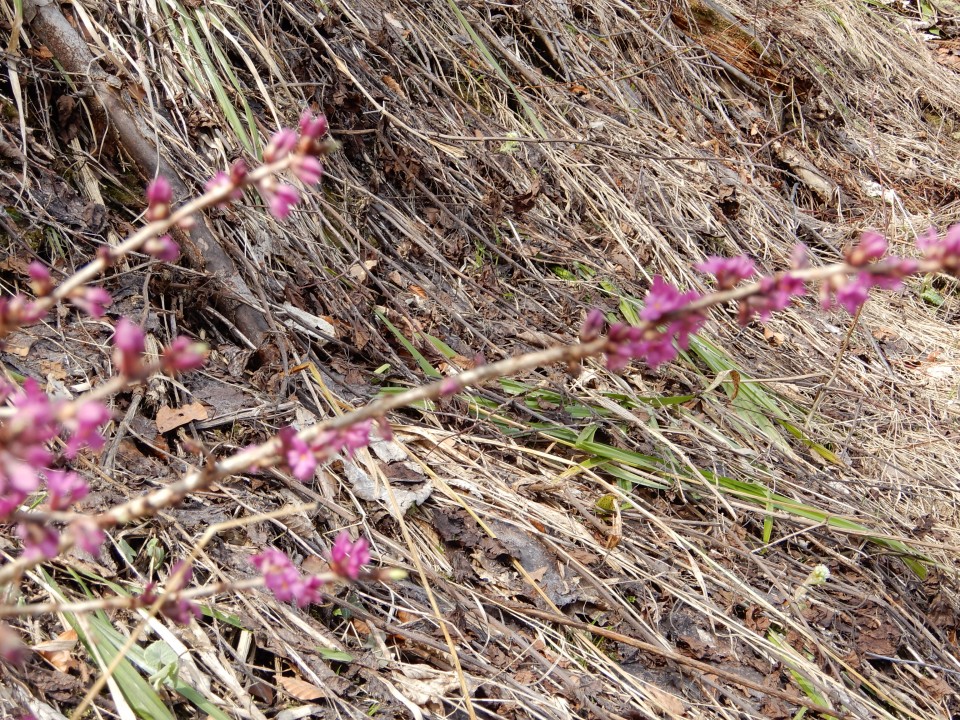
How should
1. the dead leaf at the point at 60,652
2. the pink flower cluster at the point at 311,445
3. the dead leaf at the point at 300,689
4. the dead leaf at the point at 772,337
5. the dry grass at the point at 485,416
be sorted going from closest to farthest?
the pink flower cluster at the point at 311,445 → the dead leaf at the point at 60,652 → the dead leaf at the point at 300,689 → the dry grass at the point at 485,416 → the dead leaf at the point at 772,337

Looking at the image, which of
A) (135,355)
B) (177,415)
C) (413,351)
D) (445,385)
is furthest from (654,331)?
(413,351)

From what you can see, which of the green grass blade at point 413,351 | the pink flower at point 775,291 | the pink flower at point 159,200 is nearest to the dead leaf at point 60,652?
the pink flower at point 159,200

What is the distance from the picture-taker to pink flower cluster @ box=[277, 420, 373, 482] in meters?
0.71

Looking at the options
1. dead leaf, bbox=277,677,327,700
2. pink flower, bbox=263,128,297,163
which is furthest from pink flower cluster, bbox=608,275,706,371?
dead leaf, bbox=277,677,327,700

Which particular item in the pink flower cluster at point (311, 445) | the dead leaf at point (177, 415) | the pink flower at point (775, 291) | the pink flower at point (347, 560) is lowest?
the dead leaf at point (177, 415)

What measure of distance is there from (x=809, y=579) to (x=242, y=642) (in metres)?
1.55

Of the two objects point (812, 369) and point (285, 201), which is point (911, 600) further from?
point (285, 201)

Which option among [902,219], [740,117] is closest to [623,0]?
[740,117]

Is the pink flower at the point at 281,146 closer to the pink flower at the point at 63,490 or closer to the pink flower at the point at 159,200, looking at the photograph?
the pink flower at the point at 159,200

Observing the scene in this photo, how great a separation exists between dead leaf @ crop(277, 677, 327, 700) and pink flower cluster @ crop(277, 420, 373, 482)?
0.86m

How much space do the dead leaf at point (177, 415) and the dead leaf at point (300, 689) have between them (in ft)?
2.11

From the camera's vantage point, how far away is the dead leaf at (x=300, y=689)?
4.61 feet

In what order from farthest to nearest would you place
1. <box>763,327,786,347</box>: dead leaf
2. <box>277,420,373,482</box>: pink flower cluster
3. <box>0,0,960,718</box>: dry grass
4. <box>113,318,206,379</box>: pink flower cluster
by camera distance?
<box>763,327,786,347</box>: dead leaf → <box>0,0,960,718</box>: dry grass → <box>277,420,373,482</box>: pink flower cluster → <box>113,318,206,379</box>: pink flower cluster

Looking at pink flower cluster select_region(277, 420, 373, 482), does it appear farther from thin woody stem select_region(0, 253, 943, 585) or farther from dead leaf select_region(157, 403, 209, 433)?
dead leaf select_region(157, 403, 209, 433)
